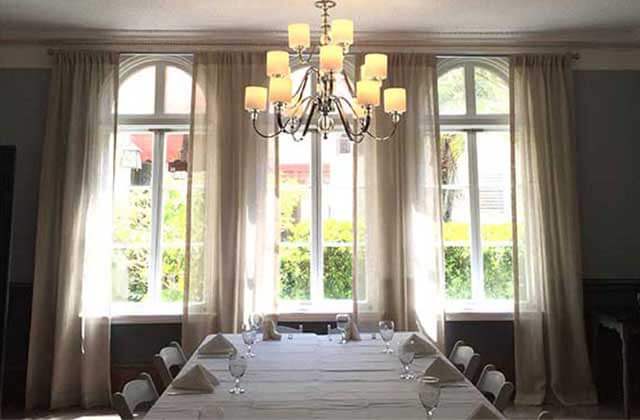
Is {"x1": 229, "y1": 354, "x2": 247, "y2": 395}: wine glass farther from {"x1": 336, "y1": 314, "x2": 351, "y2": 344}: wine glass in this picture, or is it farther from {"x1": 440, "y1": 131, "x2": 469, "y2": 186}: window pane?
{"x1": 440, "y1": 131, "x2": 469, "y2": 186}: window pane

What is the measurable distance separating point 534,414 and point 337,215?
2.37m

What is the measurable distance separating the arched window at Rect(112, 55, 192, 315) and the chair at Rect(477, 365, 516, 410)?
3.04 meters

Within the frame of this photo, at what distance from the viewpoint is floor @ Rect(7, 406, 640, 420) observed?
13.3 ft

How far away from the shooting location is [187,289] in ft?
14.4

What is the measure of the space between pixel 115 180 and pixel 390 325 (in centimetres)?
291

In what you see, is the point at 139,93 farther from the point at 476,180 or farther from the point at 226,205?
the point at 476,180

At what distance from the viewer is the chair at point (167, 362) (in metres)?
2.62

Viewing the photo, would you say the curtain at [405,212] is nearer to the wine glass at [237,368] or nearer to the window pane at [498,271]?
the window pane at [498,271]

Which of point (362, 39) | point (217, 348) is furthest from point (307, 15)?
point (217, 348)

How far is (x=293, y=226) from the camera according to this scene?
15.5 ft

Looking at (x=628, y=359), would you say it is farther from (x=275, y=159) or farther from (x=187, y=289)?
(x=187, y=289)

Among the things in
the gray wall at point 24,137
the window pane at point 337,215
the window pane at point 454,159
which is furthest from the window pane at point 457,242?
the gray wall at point 24,137

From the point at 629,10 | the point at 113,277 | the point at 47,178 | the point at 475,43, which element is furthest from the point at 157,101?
the point at 629,10

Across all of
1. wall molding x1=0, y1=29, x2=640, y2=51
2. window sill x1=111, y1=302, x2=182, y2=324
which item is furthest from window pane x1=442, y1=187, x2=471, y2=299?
window sill x1=111, y1=302, x2=182, y2=324
